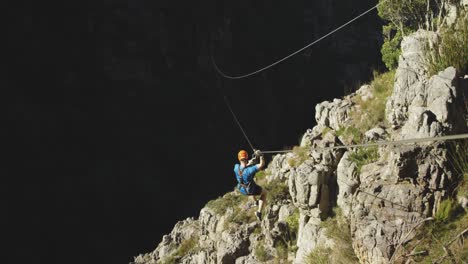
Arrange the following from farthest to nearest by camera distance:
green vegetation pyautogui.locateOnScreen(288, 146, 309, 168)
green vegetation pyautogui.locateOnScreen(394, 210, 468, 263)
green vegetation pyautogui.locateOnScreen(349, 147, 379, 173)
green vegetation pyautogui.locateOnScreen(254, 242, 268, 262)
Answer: green vegetation pyautogui.locateOnScreen(288, 146, 309, 168) → green vegetation pyautogui.locateOnScreen(254, 242, 268, 262) → green vegetation pyautogui.locateOnScreen(349, 147, 379, 173) → green vegetation pyautogui.locateOnScreen(394, 210, 468, 263)

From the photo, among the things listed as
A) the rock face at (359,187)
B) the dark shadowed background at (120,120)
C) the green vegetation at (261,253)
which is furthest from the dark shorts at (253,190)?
the dark shadowed background at (120,120)

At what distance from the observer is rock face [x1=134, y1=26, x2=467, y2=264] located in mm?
5742

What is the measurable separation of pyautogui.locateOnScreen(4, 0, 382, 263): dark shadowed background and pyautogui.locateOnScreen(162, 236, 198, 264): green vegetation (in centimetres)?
2299

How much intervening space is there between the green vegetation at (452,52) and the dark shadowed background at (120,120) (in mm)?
32862

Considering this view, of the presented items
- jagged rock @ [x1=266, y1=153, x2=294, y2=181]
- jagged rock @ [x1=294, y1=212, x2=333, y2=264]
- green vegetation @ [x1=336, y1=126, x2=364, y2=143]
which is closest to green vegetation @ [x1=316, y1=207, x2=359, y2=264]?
jagged rock @ [x1=294, y1=212, x2=333, y2=264]

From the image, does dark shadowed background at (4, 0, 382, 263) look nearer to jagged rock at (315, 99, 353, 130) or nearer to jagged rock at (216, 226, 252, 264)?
jagged rock at (216, 226, 252, 264)

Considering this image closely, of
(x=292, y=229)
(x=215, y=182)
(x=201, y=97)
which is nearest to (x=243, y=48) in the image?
(x=201, y=97)

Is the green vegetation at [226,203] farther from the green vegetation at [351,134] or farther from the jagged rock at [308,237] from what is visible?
the jagged rock at [308,237]

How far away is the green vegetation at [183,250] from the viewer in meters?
14.1

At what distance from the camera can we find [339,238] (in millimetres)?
6855

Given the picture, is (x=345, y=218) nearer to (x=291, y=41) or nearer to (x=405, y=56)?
(x=405, y=56)

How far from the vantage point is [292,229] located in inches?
377

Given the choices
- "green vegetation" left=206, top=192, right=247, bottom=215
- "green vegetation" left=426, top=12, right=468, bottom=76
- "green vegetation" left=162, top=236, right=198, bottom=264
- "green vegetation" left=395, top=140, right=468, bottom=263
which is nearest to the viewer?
"green vegetation" left=395, top=140, right=468, bottom=263

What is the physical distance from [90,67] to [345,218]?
41.7 meters
